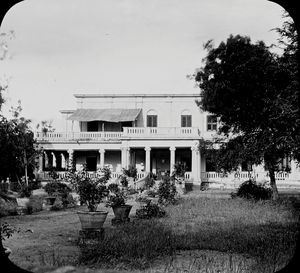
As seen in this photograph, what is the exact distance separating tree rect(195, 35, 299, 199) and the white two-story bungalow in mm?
10403

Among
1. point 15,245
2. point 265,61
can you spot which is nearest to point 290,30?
point 265,61

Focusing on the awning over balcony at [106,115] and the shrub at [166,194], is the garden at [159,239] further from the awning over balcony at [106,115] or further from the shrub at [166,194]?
the awning over balcony at [106,115]

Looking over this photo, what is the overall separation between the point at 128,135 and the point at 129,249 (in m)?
24.4

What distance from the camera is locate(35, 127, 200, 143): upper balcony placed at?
104ft

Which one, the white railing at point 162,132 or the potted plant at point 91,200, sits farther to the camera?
the white railing at point 162,132

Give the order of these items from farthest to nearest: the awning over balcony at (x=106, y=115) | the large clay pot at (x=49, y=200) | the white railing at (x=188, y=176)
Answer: the awning over balcony at (x=106, y=115) → the white railing at (x=188, y=176) → the large clay pot at (x=49, y=200)

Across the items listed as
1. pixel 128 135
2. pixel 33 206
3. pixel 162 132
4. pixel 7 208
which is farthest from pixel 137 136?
pixel 7 208

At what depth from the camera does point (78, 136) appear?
33.4 metres

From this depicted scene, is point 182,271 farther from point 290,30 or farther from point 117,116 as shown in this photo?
point 117,116

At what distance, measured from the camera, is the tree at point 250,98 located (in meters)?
12.0


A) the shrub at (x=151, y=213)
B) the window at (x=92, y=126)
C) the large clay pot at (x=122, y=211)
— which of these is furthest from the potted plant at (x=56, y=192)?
the window at (x=92, y=126)

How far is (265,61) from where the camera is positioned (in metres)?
16.7

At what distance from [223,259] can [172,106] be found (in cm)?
2818

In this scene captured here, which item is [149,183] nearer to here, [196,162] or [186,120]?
[196,162]
